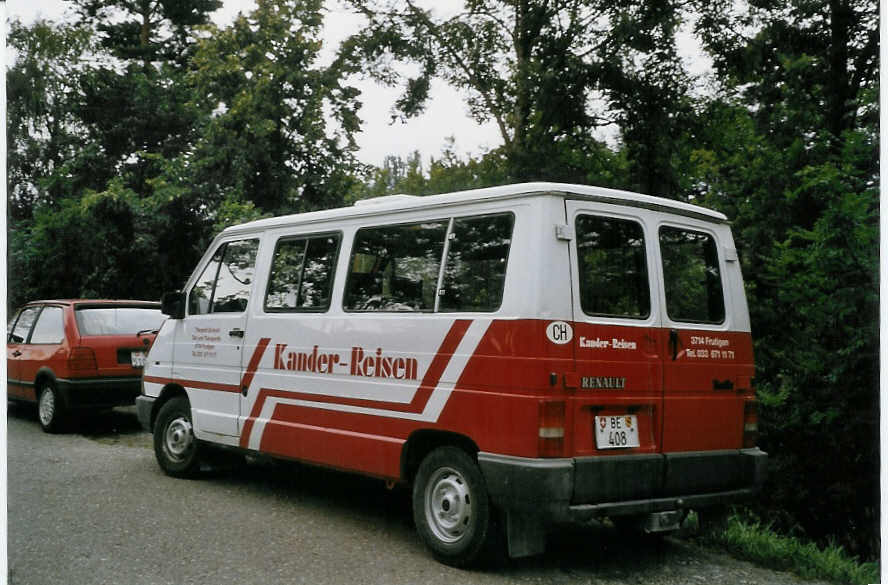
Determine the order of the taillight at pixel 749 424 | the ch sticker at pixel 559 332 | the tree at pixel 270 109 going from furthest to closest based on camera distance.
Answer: the tree at pixel 270 109, the taillight at pixel 749 424, the ch sticker at pixel 559 332

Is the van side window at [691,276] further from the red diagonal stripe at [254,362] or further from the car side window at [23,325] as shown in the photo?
the car side window at [23,325]

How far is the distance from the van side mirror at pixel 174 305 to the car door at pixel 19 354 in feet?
12.9

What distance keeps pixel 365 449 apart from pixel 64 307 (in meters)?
6.11

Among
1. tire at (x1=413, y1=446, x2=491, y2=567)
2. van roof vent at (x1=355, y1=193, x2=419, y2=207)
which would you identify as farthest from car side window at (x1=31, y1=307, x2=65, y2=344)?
tire at (x1=413, y1=446, x2=491, y2=567)

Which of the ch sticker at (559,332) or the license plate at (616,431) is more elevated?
the ch sticker at (559,332)

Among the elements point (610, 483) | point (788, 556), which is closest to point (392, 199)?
point (610, 483)

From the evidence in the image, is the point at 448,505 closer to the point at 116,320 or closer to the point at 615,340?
the point at 615,340

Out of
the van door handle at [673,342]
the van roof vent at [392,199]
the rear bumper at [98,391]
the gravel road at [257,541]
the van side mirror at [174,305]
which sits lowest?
the gravel road at [257,541]

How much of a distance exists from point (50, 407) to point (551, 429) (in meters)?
7.52

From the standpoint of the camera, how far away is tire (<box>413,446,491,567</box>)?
16.4 ft

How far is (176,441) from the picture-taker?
25.1ft

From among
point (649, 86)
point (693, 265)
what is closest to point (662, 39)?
point (649, 86)

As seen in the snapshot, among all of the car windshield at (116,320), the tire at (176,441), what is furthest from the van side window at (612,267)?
the car windshield at (116,320)

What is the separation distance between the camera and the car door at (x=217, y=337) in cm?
692
